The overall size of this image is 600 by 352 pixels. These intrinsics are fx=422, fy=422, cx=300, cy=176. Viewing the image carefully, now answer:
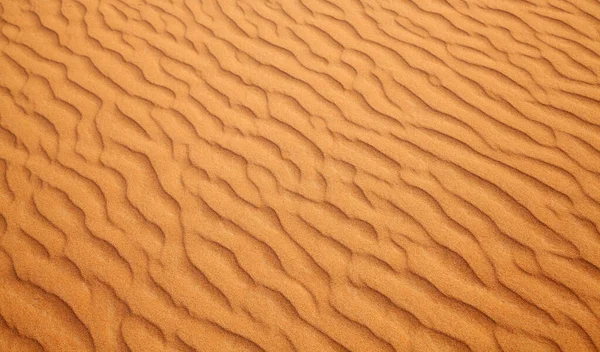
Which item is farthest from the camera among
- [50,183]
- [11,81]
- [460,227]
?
[11,81]

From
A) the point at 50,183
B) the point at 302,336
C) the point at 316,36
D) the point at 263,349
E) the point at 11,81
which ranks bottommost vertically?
the point at 263,349

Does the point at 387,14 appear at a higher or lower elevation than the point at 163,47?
higher

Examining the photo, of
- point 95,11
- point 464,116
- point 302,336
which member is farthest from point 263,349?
point 95,11

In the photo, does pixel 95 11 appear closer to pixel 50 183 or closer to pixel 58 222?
pixel 50 183

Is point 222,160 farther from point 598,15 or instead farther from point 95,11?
point 598,15

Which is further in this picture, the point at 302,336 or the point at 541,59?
the point at 541,59

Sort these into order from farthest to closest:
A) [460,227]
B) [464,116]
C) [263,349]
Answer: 1. [464,116]
2. [460,227]
3. [263,349]
